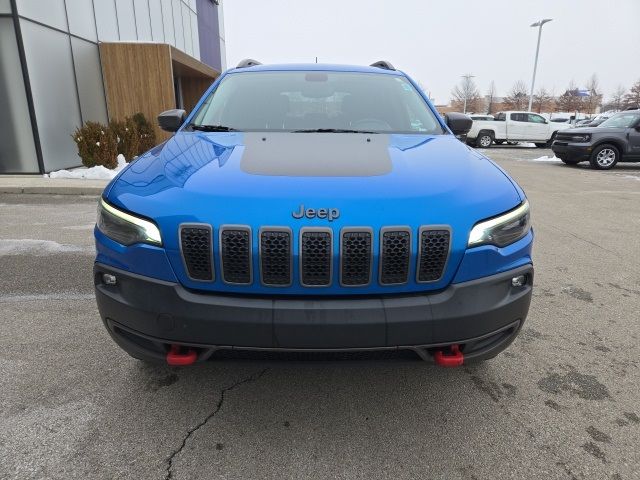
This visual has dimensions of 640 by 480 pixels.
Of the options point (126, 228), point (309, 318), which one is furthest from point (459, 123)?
point (126, 228)

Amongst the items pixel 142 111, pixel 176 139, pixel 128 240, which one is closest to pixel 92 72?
pixel 142 111

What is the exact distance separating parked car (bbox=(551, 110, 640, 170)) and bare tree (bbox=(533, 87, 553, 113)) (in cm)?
5907

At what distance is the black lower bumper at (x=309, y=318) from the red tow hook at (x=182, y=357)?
0.13 ft

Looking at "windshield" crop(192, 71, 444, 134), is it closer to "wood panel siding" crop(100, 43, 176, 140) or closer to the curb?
the curb

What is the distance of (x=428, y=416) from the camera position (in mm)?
2219

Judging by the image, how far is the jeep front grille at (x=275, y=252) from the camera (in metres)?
1.71

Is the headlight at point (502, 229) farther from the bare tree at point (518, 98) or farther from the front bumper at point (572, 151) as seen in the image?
the bare tree at point (518, 98)

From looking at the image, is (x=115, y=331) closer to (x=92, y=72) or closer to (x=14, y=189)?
(x=14, y=189)

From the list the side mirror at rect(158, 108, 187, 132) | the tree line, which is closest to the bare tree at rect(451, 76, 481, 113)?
the tree line

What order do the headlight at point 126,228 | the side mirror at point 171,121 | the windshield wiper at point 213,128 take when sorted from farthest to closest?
the side mirror at point 171,121 < the windshield wiper at point 213,128 < the headlight at point 126,228

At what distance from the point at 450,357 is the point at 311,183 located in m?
0.94

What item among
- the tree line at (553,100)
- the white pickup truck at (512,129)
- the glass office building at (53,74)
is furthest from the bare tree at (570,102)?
the glass office building at (53,74)

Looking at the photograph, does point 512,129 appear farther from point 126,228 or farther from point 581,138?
point 126,228

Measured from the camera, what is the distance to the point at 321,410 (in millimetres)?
2240
